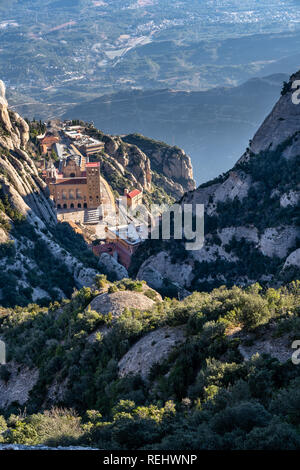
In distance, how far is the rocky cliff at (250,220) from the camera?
133ft

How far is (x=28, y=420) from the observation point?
17.4 metres

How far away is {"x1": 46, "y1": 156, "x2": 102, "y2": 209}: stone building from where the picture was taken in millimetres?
72625

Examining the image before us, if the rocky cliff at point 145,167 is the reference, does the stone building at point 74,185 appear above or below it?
below

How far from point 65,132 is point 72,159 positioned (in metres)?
22.1

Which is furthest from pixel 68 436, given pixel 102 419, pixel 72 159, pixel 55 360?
pixel 72 159

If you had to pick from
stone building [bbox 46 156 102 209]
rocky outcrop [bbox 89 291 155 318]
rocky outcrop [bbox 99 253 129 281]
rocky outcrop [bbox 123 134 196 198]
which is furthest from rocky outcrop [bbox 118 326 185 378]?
rocky outcrop [bbox 123 134 196 198]

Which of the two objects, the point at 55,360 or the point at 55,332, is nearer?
the point at 55,360

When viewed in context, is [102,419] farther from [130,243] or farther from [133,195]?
[133,195]

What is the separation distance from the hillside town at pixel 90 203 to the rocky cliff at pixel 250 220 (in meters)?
10.9

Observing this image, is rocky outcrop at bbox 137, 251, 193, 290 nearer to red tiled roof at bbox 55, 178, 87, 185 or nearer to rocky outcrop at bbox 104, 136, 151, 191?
red tiled roof at bbox 55, 178, 87, 185

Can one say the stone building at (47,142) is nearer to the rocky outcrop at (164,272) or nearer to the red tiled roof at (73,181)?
the red tiled roof at (73,181)

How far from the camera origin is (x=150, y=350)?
65.9 ft

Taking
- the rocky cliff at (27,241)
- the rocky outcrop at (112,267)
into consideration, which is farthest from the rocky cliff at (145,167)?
the rocky outcrop at (112,267)

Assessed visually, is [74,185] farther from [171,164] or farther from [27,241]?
[171,164]
